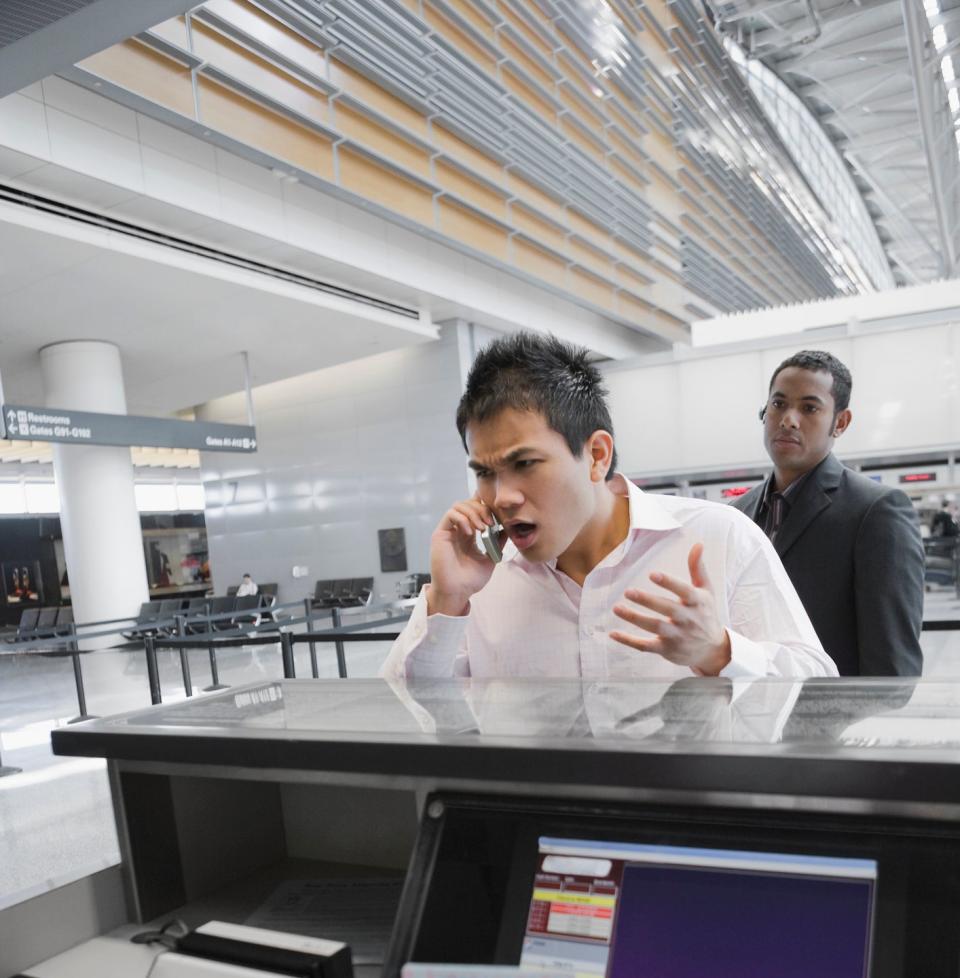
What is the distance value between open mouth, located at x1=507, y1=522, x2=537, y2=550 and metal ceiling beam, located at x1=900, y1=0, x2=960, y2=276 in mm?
12942

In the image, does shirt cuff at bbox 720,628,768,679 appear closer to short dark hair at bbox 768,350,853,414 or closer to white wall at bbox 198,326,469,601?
short dark hair at bbox 768,350,853,414

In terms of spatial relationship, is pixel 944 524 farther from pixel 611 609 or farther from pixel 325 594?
pixel 611 609

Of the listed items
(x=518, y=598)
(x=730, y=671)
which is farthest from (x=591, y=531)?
(x=730, y=671)

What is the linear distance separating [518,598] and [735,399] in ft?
58.0

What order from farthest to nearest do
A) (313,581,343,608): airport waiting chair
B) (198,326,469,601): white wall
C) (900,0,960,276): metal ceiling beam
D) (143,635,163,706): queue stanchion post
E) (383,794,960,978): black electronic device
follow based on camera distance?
(313,581,343,608): airport waiting chair → (198,326,469,601): white wall → (900,0,960,276): metal ceiling beam → (143,635,163,706): queue stanchion post → (383,794,960,978): black electronic device

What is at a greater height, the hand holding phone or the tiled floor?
the hand holding phone

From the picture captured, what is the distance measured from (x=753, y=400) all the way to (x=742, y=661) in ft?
58.9

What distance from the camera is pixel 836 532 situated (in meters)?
2.61

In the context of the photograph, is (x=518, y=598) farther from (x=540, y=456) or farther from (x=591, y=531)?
(x=540, y=456)

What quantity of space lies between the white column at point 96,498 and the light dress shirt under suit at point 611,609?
1232 cm

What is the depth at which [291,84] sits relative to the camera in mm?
9500

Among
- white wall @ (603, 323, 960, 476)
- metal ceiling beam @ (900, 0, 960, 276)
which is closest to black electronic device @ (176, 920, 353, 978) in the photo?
metal ceiling beam @ (900, 0, 960, 276)

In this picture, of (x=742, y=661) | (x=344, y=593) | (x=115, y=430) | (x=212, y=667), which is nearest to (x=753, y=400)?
(x=344, y=593)

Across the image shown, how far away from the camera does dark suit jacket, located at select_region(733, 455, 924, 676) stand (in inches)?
95.7
